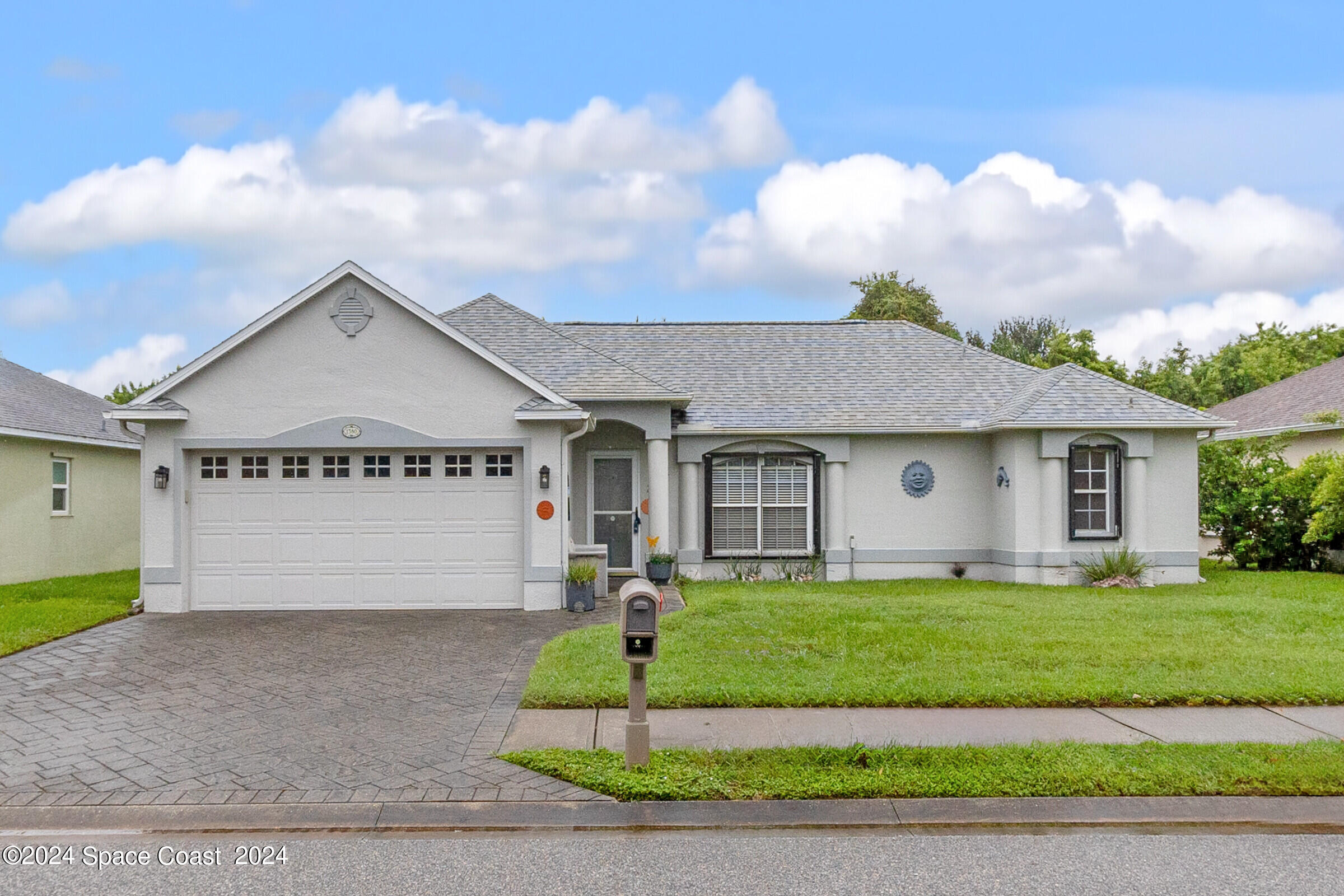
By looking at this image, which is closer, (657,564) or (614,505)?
(657,564)

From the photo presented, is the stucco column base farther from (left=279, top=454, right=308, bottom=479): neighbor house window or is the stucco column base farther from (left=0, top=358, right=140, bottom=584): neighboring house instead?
(left=0, top=358, right=140, bottom=584): neighboring house

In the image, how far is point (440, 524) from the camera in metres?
13.6

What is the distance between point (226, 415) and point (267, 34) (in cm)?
507

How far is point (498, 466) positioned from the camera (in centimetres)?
1371

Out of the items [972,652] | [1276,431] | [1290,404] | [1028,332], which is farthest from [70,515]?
[1028,332]

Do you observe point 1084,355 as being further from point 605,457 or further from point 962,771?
point 962,771

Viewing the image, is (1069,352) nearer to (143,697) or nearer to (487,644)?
(487,644)

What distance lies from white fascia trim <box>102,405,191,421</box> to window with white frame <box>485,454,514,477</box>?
13.7ft

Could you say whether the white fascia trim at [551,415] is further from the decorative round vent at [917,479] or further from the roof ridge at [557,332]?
the decorative round vent at [917,479]

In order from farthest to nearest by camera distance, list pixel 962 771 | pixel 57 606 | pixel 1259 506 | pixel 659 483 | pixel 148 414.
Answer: pixel 1259 506 → pixel 659 483 → pixel 57 606 → pixel 148 414 → pixel 962 771

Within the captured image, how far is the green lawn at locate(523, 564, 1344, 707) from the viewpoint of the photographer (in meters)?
7.92

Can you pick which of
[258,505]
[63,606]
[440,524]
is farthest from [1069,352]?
[63,606]

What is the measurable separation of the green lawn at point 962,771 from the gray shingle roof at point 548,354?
963cm

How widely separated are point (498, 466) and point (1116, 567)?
33.5ft
